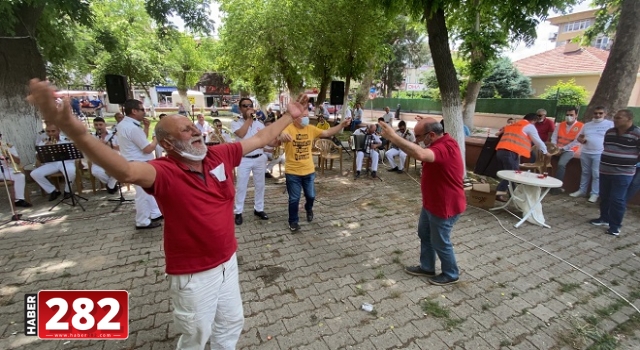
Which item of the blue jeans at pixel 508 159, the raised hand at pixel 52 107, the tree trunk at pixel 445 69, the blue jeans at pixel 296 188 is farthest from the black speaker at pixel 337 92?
the raised hand at pixel 52 107

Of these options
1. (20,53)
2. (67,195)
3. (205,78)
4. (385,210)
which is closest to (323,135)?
(385,210)

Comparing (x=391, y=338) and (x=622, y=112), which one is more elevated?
(x=622, y=112)

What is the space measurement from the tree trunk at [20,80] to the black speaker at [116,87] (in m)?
1.72

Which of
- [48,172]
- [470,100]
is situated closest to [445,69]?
[48,172]

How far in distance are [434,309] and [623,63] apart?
318 inches

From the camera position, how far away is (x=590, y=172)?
20.9ft

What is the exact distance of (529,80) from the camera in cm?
2438

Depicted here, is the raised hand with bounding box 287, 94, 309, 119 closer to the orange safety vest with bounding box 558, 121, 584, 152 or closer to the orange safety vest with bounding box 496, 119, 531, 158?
the orange safety vest with bounding box 496, 119, 531, 158

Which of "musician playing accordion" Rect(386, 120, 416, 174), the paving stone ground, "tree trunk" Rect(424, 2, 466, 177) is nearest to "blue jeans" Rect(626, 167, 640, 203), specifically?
the paving stone ground

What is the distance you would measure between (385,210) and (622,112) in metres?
4.01

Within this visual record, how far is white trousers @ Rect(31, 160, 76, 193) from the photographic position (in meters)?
5.99

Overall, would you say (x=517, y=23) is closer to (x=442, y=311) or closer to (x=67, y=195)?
(x=442, y=311)

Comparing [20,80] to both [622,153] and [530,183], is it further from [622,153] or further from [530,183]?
[622,153]

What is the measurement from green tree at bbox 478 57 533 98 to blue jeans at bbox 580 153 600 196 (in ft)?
66.6
